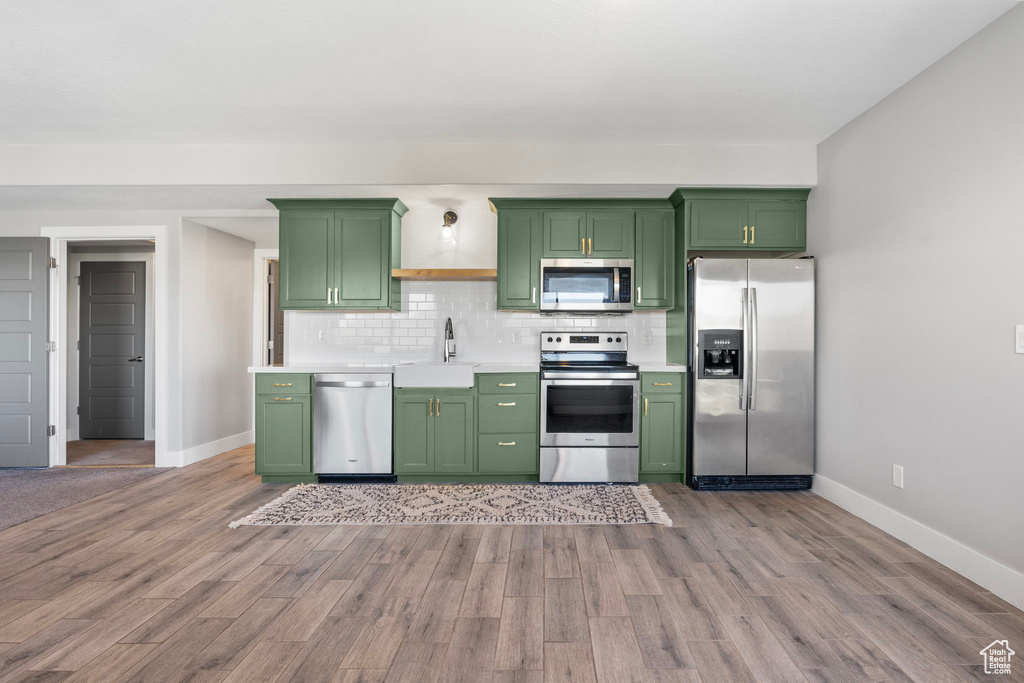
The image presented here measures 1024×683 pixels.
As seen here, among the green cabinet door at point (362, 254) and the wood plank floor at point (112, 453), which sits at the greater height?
the green cabinet door at point (362, 254)

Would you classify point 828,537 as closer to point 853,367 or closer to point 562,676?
point 853,367

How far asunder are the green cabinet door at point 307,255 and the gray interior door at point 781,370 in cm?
332

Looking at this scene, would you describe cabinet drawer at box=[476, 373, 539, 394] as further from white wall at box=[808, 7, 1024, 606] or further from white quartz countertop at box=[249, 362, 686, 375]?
white wall at box=[808, 7, 1024, 606]

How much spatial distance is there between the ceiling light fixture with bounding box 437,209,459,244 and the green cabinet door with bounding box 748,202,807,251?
2.43 m

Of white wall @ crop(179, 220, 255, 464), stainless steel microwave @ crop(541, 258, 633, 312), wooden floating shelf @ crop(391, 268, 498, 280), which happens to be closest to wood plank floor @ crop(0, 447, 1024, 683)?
white wall @ crop(179, 220, 255, 464)

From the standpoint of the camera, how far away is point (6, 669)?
70.0 inches

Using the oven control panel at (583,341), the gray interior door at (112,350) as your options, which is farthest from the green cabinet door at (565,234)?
the gray interior door at (112,350)

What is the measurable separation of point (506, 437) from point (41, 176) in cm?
394

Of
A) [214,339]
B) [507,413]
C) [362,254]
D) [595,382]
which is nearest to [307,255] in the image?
[362,254]

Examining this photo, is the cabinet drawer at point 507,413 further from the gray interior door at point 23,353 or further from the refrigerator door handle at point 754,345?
the gray interior door at point 23,353

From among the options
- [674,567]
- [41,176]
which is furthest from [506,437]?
[41,176]

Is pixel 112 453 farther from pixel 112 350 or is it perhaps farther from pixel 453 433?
pixel 453 433

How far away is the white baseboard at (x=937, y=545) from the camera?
230 centimetres

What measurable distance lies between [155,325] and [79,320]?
7.97ft
